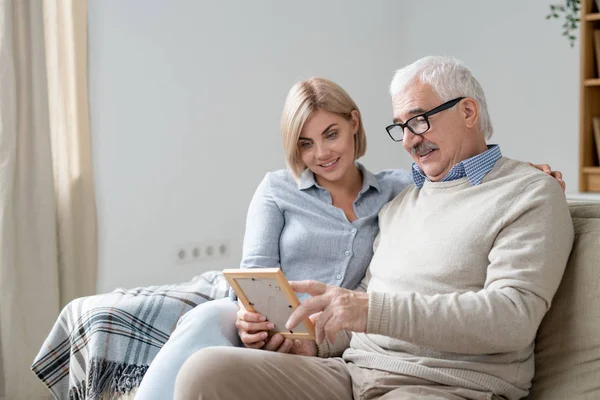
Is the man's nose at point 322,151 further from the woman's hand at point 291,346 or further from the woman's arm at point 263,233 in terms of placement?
the woman's hand at point 291,346

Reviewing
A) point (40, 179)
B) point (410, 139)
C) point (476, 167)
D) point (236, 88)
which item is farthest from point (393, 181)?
point (236, 88)

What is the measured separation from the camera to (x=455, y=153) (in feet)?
5.84

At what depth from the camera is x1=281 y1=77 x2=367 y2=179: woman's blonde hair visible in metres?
2.02

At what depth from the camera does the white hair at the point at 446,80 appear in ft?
5.82

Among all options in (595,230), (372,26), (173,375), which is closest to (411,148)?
(595,230)

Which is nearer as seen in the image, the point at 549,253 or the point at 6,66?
the point at 549,253

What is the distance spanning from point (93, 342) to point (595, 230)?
1.27m

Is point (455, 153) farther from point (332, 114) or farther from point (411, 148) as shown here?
point (332, 114)

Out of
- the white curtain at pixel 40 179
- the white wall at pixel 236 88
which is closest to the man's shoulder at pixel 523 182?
the white curtain at pixel 40 179

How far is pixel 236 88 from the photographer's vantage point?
13.4 feet

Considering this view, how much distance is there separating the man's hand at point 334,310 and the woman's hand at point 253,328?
0.21m

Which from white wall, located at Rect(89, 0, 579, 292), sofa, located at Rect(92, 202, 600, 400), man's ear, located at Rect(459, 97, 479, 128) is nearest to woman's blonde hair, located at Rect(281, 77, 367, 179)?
man's ear, located at Rect(459, 97, 479, 128)

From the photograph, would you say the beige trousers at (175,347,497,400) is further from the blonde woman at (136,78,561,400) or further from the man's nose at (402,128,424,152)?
the man's nose at (402,128,424,152)

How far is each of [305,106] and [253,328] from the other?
61 centimetres
